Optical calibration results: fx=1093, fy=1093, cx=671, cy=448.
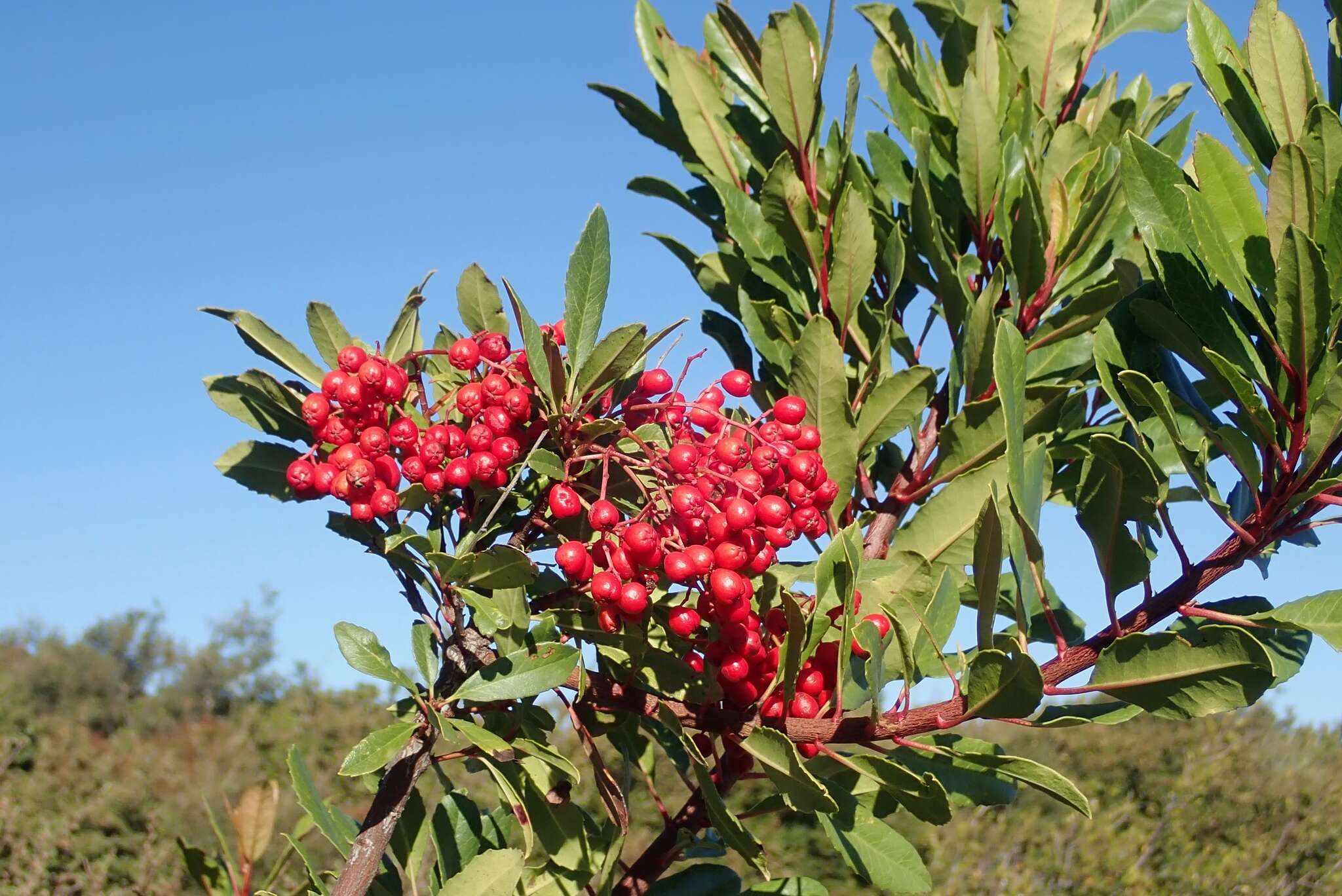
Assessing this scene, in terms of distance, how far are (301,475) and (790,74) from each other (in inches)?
42.7

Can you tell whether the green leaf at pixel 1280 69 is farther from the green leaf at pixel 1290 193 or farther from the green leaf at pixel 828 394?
the green leaf at pixel 828 394

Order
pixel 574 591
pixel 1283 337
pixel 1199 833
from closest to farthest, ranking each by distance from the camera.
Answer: pixel 1283 337 → pixel 574 591 → pixel 1199 833

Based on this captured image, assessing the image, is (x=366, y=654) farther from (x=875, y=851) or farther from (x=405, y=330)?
(x=875, y=851)

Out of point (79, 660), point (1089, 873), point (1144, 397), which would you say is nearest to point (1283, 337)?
point (1144, 397)

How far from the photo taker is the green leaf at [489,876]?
1.59 meters

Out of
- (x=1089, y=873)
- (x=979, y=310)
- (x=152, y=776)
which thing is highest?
(x=979, y=310)

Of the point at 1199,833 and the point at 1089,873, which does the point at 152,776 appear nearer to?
the point at 1089,873

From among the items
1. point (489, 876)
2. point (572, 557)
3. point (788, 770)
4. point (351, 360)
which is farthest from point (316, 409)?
point (788, 770)

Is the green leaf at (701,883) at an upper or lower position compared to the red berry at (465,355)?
lower

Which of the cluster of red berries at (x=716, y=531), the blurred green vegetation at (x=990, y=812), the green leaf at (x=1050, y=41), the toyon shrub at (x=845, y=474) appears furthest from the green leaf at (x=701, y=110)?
the blurred green vegetation at (x=990, y=812)

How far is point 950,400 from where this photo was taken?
194 centimetres

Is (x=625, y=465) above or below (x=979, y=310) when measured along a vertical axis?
below

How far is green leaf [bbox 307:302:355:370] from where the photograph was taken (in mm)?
1719

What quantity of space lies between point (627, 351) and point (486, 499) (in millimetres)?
317
